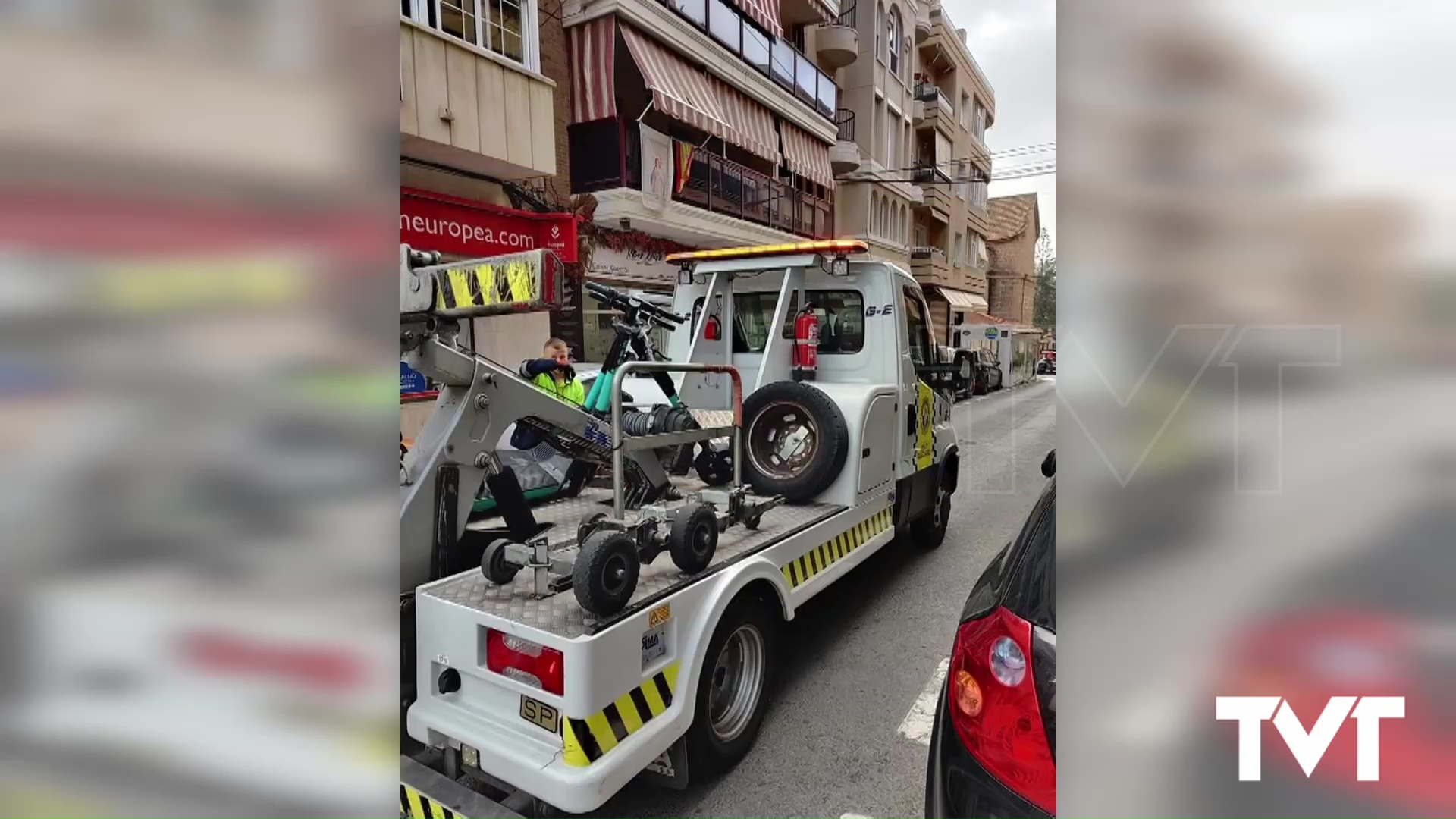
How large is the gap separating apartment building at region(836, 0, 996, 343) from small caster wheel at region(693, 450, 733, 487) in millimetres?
20526

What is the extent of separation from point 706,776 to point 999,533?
4897 mm

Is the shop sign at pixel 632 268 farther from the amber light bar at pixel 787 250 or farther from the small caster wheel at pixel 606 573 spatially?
the small caster wheel at pixel 606 573

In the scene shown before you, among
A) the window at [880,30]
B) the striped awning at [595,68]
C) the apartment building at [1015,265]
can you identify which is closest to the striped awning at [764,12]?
the striped awning at [595,68]

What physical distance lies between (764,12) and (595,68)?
6.22m

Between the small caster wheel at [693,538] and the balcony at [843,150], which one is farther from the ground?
the balcony at [843,150]

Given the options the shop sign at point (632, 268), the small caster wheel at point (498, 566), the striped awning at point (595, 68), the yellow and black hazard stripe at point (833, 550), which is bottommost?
the yellow and black hazard stripe at point (833, 550)

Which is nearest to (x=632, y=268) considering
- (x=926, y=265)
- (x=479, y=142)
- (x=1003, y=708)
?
(x=479, y=142)

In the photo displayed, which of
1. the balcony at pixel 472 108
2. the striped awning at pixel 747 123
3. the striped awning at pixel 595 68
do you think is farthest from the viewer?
the striped awning at pixel 747 123

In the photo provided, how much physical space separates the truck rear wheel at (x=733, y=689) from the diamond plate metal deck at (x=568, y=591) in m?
0.30

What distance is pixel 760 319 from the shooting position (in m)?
5.81

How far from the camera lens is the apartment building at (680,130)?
1339 centimetres
